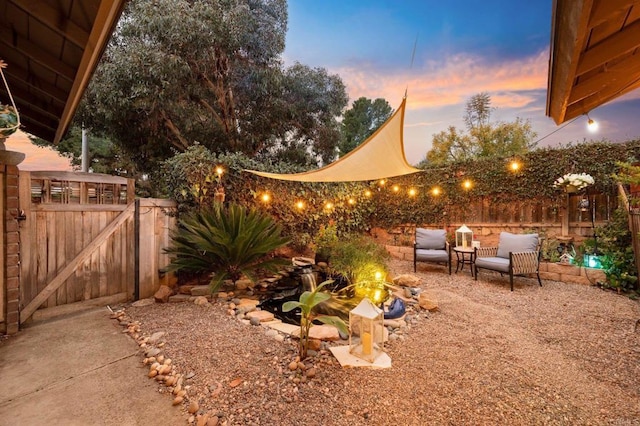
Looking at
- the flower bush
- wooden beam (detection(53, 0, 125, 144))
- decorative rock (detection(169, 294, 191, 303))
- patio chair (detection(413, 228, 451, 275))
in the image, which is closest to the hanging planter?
wooden beam (detection(53, 0, 125, 144))

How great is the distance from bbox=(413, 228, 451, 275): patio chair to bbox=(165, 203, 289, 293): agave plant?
2.85 metres

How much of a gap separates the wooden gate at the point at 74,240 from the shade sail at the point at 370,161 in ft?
5.74

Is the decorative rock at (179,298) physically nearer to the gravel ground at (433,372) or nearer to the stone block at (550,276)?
the gravel ground at (433,372)

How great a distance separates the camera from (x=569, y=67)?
114cm

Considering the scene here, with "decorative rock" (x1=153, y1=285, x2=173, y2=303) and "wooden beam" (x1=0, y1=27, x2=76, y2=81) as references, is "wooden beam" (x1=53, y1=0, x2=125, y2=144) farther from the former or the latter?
"decorative rock" (x1=153, y1=285, x2=173, y2=303)

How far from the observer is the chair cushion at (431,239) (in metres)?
4.96

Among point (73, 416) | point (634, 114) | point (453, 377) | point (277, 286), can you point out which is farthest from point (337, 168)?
point (634, 114)

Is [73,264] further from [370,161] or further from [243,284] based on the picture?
[370,161]

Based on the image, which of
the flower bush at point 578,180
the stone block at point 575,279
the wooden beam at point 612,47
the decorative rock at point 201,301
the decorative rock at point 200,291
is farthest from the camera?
the flower bush at point 578,180

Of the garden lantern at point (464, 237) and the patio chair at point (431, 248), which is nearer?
the garden lantern at point (464, 237)

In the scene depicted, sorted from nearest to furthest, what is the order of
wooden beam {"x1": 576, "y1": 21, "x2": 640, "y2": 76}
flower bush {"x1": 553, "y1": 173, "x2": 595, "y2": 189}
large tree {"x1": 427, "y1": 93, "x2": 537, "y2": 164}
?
wooden beam {"x1": 576, "y1": 21, "x2": 640, "y2": 76} < flower bush {"x1": 553, "y1": 173, "x2": 595, "y2": 189} < large tree {"x1": 427, "y1": 93, "x2": 537, "y2": 164}

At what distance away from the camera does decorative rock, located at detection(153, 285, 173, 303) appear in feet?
9.62

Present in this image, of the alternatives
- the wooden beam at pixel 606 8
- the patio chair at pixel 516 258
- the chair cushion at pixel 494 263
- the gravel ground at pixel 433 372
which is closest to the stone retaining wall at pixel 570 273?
the patio chair at pixel 516 258

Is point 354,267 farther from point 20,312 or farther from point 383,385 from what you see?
point 20,312
